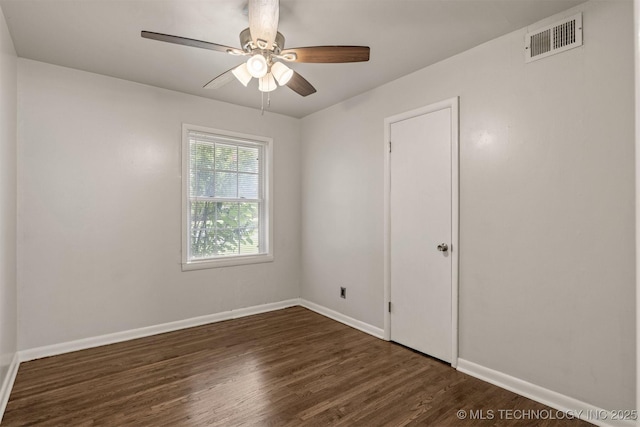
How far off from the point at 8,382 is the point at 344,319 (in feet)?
9.49

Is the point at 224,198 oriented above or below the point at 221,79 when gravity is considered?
below

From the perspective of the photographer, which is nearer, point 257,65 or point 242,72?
point 257,65

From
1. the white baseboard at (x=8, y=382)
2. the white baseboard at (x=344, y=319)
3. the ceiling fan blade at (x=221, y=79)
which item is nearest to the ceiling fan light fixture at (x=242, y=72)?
the ceiling fan blade at (x=221, y=79)

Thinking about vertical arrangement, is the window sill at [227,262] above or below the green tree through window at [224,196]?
below

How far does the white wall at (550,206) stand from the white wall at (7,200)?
309 centimetres

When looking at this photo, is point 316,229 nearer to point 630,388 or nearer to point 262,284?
point 262,284

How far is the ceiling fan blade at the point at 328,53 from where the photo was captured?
6.51ft

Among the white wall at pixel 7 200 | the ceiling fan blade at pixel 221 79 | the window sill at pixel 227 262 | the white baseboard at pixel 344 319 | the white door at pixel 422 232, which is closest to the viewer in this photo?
the white wall at pixel 7 200

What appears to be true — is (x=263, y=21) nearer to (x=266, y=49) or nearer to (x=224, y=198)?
(x=266, y=49)

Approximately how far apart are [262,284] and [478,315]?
102 inches

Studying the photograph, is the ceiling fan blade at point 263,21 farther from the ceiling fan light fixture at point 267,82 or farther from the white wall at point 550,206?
the white wall at point 550,206

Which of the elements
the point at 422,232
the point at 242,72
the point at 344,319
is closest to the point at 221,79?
the point at 242,72

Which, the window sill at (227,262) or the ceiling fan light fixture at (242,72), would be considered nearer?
the ceiling fan light fixture at (242,72)

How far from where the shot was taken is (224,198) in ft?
13.3
